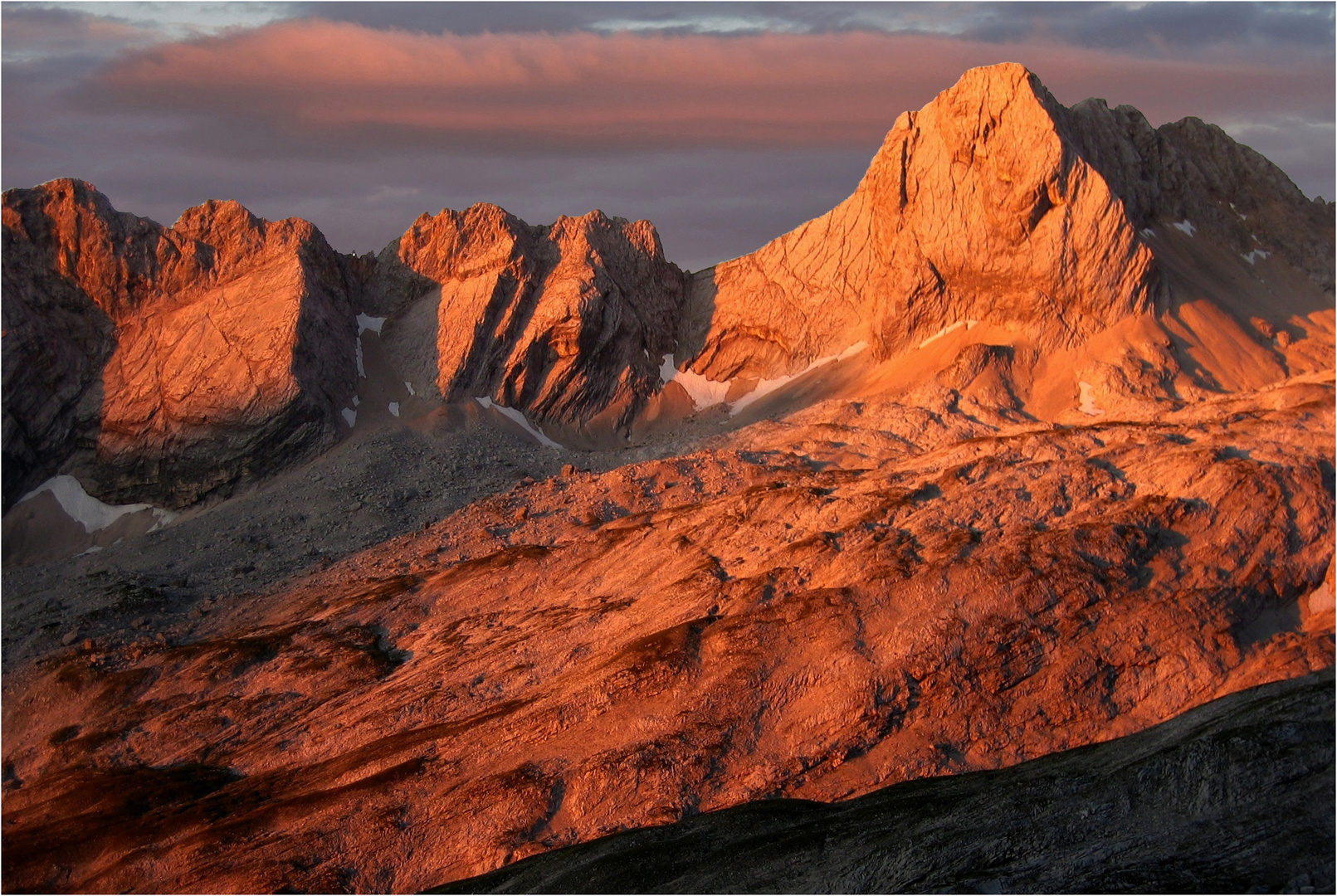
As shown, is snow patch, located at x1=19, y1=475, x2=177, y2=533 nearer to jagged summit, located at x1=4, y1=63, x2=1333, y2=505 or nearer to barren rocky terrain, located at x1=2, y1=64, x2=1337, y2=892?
barren rocky terrain, located at x1=2, y1=64, x2=1337, y2=892

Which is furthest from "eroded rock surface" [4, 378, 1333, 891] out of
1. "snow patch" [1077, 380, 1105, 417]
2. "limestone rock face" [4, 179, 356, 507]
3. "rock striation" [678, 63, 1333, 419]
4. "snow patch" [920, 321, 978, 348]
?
"snow patch" [920, 321, 978, 348]

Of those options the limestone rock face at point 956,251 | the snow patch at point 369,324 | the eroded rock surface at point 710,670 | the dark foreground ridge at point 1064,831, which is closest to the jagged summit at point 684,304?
the limestone rock face at point 956,251

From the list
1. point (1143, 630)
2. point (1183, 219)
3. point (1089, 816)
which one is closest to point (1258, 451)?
point (1143, 630)

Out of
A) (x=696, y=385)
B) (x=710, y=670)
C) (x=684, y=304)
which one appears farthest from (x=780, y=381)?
(x=710, y=670)

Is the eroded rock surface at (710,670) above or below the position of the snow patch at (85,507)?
above

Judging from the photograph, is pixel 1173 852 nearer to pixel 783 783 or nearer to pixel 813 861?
pixel 813 861

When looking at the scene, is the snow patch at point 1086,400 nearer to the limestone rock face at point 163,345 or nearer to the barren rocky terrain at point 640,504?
the barren rocky terrain at point 640,504
